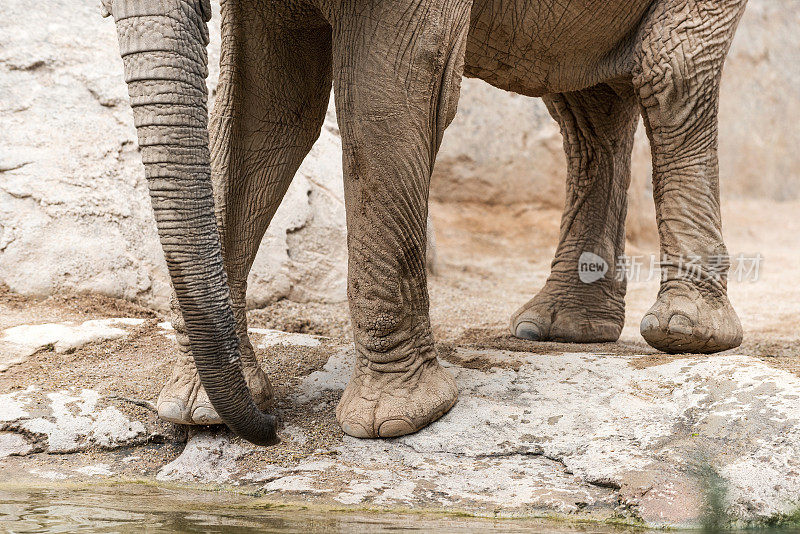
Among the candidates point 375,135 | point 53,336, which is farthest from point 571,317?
point 53,336

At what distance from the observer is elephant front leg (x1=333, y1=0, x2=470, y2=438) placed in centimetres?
320

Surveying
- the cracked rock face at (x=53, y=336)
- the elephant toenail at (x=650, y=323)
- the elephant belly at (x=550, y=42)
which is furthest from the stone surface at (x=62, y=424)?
the elephant toenail at (x=650, y=323)

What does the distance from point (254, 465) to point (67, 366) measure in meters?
1.13

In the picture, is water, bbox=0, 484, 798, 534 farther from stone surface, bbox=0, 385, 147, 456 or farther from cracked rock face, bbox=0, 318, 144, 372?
cracked rock face, bbox=0, 318, 144, 372

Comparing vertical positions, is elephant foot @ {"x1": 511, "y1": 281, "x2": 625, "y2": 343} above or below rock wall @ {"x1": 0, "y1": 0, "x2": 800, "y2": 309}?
below

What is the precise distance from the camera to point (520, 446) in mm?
3346

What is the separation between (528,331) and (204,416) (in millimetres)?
2194

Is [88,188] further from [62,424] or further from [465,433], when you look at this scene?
[465,433]

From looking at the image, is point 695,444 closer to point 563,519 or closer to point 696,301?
point 563,519

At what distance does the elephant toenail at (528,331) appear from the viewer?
204 inches

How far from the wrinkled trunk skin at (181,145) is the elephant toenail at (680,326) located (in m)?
2.15

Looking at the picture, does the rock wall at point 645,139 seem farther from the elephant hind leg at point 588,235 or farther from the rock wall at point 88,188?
the elephant hind leg at point 588,235

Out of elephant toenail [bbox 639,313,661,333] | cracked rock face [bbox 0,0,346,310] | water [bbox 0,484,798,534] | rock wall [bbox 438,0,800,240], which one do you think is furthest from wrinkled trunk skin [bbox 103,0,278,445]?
rock wall [bbox 438,0,800,240]

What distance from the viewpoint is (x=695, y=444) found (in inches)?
127
